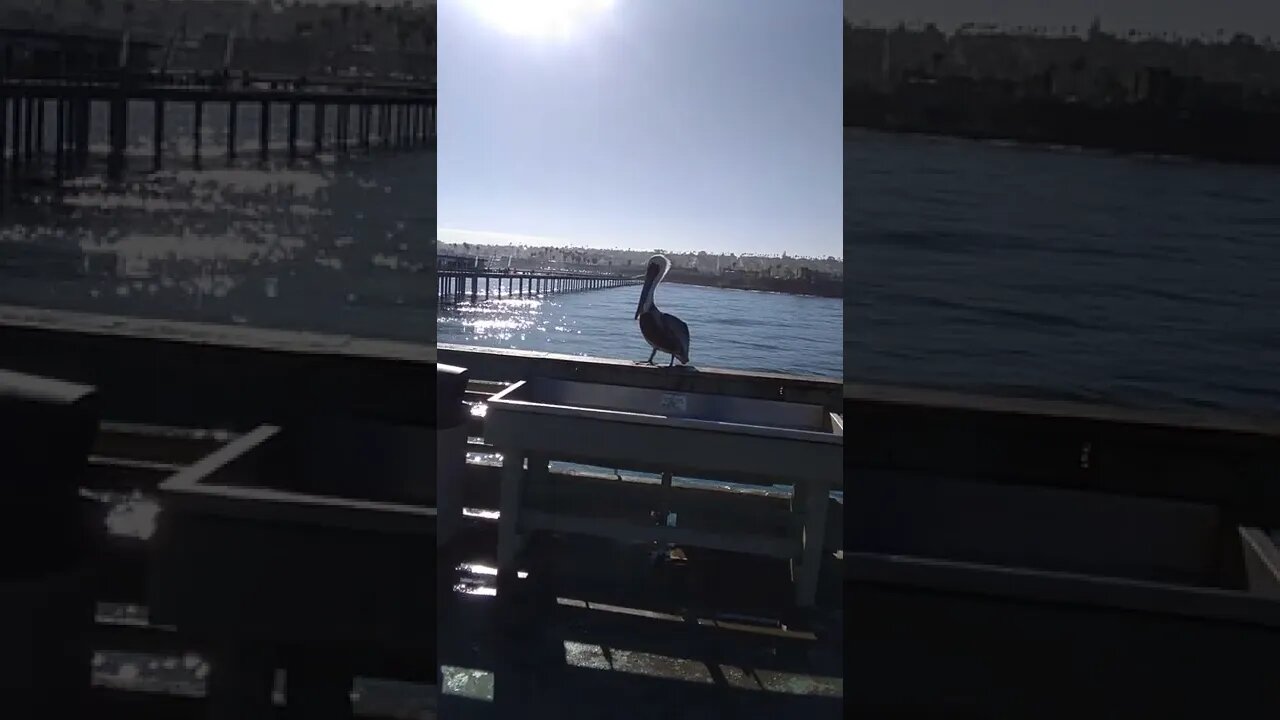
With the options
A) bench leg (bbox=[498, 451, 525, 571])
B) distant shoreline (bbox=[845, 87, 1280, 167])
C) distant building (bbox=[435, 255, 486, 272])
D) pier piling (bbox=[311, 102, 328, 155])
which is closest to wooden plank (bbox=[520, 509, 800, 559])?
bench leg (bbox=[498, 451, 525, 571])

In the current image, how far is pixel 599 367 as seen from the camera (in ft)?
7.00

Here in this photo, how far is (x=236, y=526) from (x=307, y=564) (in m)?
0.17

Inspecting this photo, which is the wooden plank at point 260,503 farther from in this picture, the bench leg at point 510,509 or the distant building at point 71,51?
the distant building at point 71,51

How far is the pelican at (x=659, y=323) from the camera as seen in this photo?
2033mm

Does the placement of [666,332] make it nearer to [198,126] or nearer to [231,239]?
[231,239]

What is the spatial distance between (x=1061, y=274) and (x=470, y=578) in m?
1.61

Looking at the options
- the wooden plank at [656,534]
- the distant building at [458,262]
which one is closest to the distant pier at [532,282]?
the distant building at [458,262]

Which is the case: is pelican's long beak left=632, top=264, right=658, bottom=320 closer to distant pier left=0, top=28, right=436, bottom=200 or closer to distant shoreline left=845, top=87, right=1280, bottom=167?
distant shoreline left=845, top=87, right=1280, bottom=167

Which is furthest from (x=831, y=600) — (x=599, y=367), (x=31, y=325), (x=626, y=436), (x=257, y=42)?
(x=31, y=325)

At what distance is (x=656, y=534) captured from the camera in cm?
212

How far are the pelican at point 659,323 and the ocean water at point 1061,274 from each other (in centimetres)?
40

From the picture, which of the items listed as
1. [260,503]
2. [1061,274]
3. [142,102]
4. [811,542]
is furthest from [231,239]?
[1061,274]

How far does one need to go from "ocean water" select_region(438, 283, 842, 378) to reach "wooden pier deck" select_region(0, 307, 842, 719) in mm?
47

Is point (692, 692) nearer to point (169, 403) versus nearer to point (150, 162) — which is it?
point (169, 403)
